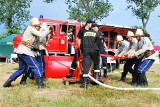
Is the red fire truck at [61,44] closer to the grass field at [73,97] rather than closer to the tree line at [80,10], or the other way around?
the grass field at [73,97]

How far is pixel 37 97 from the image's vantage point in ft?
25.9

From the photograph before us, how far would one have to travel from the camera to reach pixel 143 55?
33.4 feet

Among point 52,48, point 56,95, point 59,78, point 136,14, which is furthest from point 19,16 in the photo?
point 56,95

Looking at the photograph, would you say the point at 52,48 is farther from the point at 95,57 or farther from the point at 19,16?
the point at 19,16

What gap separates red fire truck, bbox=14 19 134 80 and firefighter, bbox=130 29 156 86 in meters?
1.69

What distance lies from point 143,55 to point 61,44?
6.00m

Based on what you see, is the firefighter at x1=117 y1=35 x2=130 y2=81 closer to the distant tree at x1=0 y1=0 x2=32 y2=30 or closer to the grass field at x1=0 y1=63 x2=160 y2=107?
the grass field at x1=0 y1=63 x2=160 y2=107

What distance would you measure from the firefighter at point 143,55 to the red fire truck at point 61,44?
1686mm

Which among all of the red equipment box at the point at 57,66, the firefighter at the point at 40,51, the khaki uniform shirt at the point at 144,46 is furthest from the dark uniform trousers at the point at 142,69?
the firefighter at the point at 40,51

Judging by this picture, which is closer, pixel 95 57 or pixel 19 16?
pixel 95 57

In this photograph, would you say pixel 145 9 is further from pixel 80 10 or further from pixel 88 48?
pixel 88 48

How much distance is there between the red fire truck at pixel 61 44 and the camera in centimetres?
1116

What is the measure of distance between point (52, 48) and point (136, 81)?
5.89 m

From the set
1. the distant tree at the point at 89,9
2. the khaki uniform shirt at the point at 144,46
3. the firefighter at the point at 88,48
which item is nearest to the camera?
the firefighter at the point at 88,48
